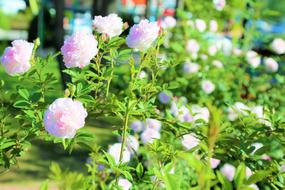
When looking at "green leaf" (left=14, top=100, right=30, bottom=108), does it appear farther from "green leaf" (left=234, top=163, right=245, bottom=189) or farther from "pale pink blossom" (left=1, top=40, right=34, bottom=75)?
"green leaf" (left=234, top=163, right=245, bottom=189)

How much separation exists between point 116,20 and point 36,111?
18.0 inches

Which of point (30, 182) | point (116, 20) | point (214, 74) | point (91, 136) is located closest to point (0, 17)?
point (30, 182)

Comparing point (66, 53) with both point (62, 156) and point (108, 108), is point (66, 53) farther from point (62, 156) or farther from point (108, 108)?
point (62, 156)

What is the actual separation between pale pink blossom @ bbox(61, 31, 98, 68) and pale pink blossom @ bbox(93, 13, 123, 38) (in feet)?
0.44

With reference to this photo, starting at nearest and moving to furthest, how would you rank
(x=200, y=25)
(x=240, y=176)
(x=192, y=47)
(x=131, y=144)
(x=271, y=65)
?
1. (x=240, y=176)
2. (x=131, y=144)
3. (x=271, y=65)
4. (x=192, y=47)
5. (x=200, y=25)

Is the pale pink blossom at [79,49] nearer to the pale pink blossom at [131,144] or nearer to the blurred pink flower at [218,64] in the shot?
the pale pink blossom at [131,144]

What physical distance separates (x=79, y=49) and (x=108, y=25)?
22 centimetres

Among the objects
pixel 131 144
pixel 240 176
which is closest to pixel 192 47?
pixel 131 144

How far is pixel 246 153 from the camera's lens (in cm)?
209

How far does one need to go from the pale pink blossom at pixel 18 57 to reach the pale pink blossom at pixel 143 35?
37 centimetres

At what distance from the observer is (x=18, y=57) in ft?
6.84

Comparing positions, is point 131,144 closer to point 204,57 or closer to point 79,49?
point 79,49

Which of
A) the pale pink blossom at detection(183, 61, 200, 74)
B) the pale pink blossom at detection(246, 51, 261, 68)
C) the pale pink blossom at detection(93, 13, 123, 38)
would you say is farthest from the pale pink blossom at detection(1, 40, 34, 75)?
the pale pink blossom at detection(246, 51, 261, 68)

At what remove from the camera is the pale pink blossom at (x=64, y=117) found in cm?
174
